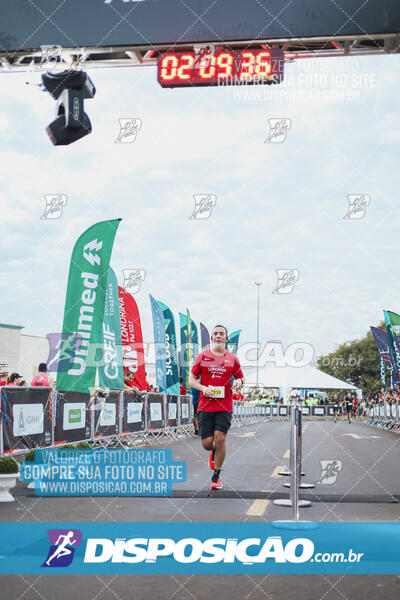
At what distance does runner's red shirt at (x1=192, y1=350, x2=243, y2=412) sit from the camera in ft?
28.7

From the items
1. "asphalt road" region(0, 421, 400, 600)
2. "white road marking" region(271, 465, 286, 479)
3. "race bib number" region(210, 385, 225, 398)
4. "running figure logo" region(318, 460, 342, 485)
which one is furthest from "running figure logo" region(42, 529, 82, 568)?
"white road marking" region(271, 465, 286, 479)

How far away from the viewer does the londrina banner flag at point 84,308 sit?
37.9 ft

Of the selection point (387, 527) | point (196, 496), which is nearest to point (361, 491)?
point (196, 496)

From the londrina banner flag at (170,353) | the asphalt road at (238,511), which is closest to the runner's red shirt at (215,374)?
the asphalt road at (238,511)

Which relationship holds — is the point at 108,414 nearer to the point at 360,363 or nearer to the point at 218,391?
the point at 218,391

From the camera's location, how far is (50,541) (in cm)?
503

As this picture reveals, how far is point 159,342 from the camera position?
23625mm

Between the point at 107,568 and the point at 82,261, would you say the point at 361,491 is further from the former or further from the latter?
the point at 82,261

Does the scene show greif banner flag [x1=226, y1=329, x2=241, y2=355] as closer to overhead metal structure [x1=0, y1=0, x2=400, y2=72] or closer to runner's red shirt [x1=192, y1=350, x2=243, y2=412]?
runner's red shirt [x1=192, y1=350, x2=243, y2=412]

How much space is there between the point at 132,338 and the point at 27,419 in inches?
435

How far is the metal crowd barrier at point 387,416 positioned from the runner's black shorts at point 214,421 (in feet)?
68.1

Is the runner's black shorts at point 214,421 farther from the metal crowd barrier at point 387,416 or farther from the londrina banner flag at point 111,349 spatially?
the metal crowd barrier at point 387,416

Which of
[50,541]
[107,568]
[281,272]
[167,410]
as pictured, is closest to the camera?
[107,568]

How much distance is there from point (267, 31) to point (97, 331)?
6.14 metres
